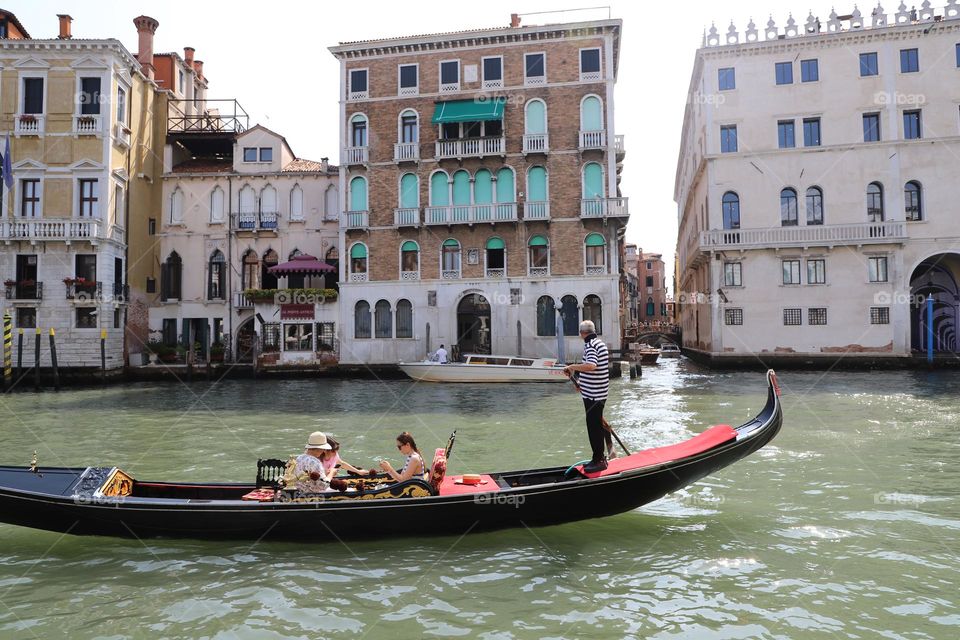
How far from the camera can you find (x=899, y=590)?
4293 mm

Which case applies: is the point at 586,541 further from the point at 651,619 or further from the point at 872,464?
the point at 872,464

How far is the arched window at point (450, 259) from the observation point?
2206 centimetres

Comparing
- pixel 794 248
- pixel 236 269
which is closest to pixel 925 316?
pixel 794 248

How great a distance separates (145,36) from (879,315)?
27.9m

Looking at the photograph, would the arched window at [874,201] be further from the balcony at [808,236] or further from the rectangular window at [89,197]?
the rectangular window at [89,197]

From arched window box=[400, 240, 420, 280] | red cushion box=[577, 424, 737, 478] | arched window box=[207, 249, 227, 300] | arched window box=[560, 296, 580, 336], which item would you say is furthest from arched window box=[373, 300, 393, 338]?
red cushion box=[577, 424, 737, 478]

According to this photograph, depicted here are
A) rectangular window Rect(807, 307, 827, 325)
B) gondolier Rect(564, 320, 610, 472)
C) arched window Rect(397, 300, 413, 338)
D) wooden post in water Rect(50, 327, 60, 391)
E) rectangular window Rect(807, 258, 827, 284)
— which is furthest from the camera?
arched window Rect(397, 300, 413, 338)

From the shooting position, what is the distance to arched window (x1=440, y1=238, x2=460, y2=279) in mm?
22062

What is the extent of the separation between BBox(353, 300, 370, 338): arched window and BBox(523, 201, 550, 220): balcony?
626cm

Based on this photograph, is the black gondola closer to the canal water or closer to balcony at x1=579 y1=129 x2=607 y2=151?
the canal water

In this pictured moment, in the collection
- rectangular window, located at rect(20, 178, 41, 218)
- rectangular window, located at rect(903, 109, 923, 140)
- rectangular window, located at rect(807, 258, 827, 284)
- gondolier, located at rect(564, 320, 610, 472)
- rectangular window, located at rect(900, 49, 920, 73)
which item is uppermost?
rectangular window, located at rect(900, 49, 920, 73)

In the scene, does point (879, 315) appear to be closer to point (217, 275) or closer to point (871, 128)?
point (871, 128)

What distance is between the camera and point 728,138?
2297 centimetres

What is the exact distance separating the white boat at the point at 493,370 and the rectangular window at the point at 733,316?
7.08 meters
